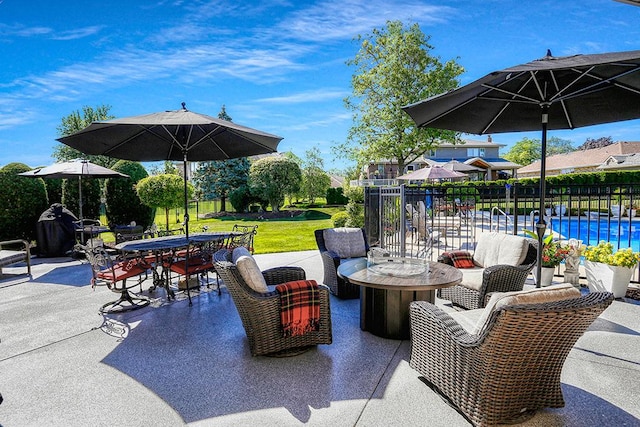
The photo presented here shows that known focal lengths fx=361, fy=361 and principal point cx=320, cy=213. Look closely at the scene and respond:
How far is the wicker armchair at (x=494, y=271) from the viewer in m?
3.73

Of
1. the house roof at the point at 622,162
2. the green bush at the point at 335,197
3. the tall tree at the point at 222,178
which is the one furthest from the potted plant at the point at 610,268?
the house roof at the point at 622,162

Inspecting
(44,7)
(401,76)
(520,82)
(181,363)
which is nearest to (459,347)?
(181,363)

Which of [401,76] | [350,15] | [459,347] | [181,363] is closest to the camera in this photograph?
[459,347]

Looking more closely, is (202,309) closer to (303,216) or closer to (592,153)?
(303,216)

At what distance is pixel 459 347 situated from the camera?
230 cm

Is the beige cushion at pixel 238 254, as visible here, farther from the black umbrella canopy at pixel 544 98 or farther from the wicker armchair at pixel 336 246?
the black umbrella canopy at pixel 544 98

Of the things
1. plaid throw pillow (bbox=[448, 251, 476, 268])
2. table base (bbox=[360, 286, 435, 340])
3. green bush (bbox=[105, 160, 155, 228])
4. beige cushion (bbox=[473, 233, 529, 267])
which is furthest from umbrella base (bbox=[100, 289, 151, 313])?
green bush (bbox=[105, 160, 155, 228])

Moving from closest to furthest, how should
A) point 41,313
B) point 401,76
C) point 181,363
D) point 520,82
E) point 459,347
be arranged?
point 459,347, point 181,363, point 520,82, point 41,313, point 401,76

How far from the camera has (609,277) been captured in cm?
459

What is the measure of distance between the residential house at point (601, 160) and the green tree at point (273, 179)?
64.3ft

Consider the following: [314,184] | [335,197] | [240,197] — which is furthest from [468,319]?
[335,197]

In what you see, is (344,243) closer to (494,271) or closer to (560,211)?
(494,271)

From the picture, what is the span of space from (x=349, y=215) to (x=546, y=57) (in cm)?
594

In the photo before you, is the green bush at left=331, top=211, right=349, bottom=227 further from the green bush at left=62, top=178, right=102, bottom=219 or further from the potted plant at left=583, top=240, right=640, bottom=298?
the green bush at left=62, top=178, right=102, bottom=219
